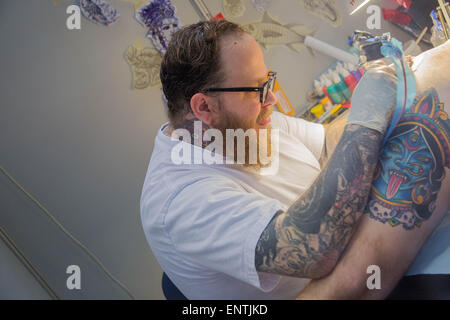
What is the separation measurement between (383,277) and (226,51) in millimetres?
760

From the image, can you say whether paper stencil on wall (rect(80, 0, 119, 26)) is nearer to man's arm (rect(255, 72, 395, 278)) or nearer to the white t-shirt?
the white t-shirt

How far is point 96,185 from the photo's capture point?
50.9 inches

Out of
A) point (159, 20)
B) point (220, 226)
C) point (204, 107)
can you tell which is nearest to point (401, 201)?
point (220, 226)

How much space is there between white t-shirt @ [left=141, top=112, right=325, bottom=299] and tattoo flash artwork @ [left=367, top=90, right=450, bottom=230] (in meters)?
0.25

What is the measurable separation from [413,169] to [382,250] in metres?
0.19

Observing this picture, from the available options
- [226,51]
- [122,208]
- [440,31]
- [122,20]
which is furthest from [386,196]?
[122,20]

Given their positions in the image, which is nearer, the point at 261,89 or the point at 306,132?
the point at 261,89

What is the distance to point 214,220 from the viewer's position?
0.70 meters

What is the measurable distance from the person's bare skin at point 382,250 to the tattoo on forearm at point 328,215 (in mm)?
32

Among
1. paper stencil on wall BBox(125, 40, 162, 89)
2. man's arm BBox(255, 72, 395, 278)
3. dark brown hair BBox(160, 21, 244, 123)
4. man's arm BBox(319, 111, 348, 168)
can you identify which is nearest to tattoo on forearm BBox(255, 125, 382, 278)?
man's arm BBox(255, 72, 395, 278)

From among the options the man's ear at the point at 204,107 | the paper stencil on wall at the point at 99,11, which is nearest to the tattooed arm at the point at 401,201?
the man's ear at the point at 204,107

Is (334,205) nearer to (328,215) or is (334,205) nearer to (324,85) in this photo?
(328,215)

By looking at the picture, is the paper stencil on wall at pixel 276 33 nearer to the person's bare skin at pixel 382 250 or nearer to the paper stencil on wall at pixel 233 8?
the paper stencil on wall at pixel 233 8
